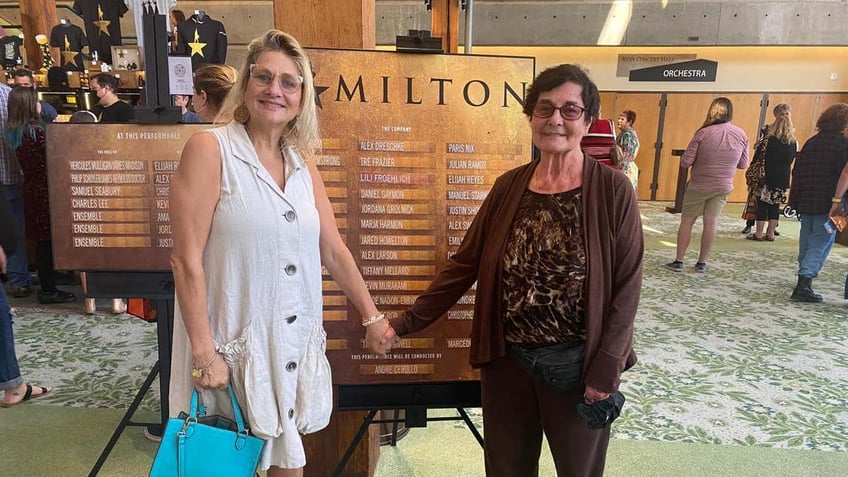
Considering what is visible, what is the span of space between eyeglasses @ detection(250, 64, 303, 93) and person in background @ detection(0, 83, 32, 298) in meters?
3.75

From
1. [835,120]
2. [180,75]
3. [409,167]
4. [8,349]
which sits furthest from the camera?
[835,120]

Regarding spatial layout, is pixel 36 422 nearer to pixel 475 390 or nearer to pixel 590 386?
pixel 475 390

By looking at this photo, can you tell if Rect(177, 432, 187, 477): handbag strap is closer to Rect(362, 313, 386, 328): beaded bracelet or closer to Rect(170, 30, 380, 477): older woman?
Rect(170, 30, 380, 477): older woman

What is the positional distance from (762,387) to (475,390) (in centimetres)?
238

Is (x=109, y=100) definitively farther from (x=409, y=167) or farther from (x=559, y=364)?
(x=559, y=364)

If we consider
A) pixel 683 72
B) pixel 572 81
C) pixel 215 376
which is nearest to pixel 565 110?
pixel 572 81

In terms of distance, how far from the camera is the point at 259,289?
4.17 ft

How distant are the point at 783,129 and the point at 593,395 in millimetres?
6805

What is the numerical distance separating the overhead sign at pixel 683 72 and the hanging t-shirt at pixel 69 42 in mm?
10231

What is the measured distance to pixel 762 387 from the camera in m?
3.19

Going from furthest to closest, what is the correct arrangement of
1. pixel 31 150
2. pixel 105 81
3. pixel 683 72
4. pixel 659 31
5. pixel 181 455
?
pixel 683 72
pixel 659 31
pixel 105 81
pixel 31 150
pixel 181 455

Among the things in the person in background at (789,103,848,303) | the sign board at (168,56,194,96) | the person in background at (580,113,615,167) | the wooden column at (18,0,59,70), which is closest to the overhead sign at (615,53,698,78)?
the person in background at (789,103,848,303)

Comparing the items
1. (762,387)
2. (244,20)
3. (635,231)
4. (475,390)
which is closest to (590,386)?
(635,231)

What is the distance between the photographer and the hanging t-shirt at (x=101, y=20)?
690 centimetres
